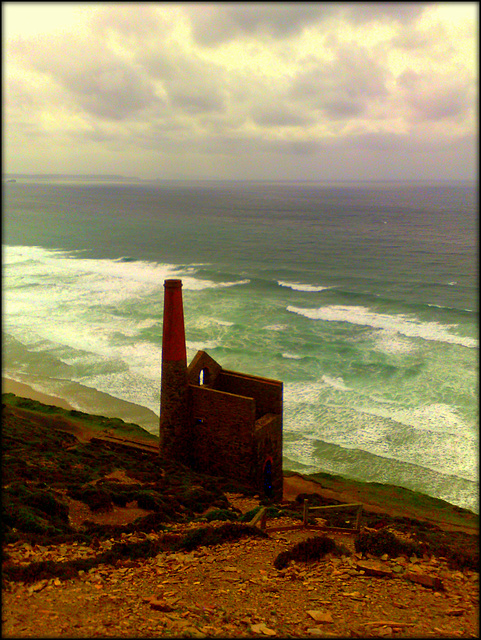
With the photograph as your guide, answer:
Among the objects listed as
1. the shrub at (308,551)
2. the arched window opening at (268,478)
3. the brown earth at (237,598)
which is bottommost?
the arched window opening at (268,478)

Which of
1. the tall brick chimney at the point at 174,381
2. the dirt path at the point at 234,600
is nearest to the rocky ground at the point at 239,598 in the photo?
the dirt path at the point at 234,600

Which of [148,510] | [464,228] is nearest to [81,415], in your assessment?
[148,510]

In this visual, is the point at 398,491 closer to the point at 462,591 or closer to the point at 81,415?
the point at 462,591

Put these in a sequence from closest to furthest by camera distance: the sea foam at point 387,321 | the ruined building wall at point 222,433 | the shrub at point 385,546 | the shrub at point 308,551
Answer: the shrub at point 308,551 → the shrub at point 385,546 → the ruined building wall at point 222,433 → the sea foam at point 387,321

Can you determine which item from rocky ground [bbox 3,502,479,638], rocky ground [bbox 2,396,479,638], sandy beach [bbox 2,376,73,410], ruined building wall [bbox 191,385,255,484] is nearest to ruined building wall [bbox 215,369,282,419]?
ruined building wall [bbox 191,385,255,484]

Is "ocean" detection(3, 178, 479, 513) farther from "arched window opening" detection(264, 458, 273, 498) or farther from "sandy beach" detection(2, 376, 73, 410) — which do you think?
"arched window opening" detection(264, 458, 273, 498)

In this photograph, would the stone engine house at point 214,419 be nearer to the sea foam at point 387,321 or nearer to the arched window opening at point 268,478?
the arched window opening at point 268,478

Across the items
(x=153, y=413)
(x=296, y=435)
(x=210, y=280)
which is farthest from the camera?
(x=210, y=280)

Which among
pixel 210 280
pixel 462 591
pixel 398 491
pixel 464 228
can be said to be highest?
pixel 464 228
